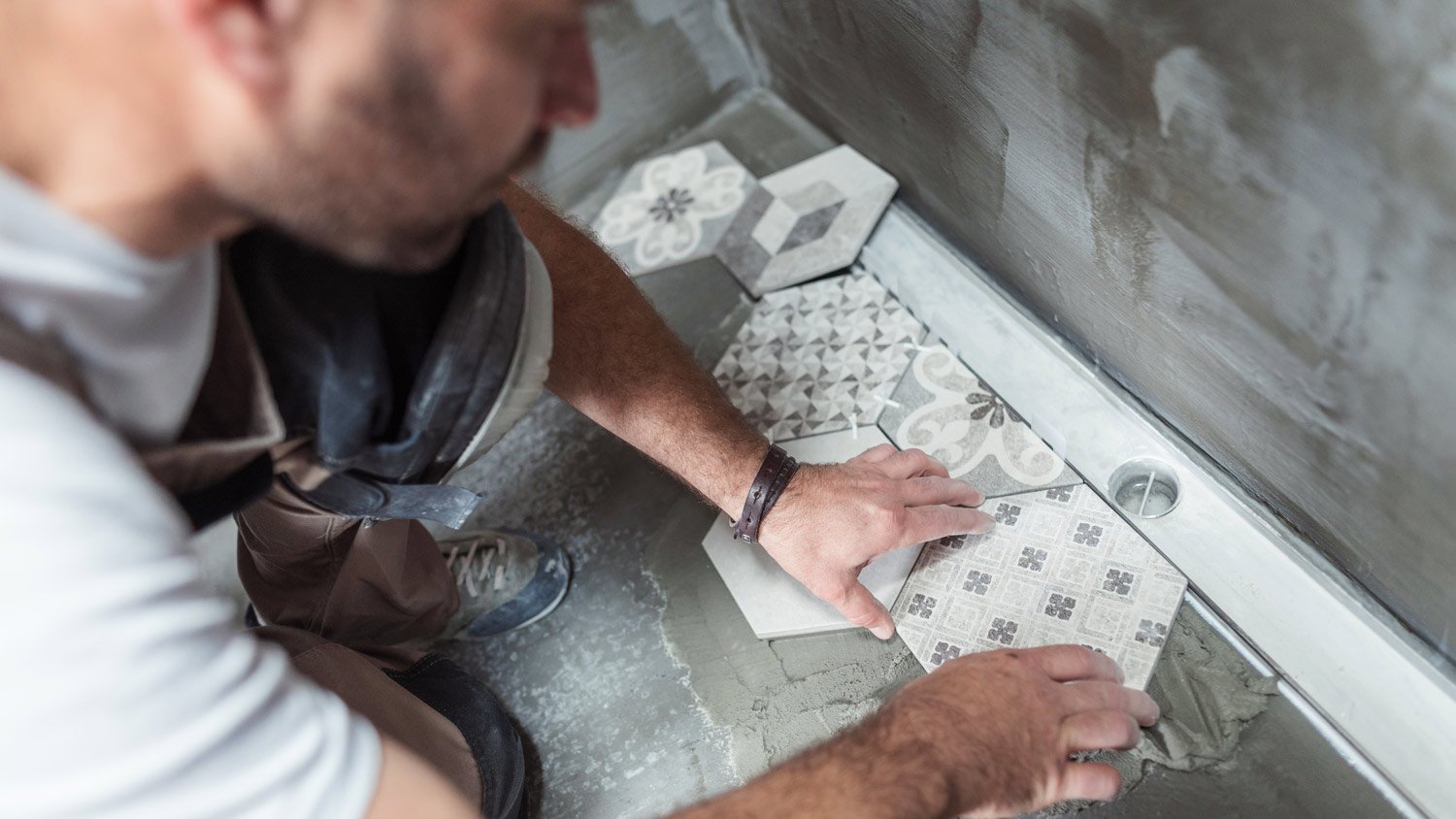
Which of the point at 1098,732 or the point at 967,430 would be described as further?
the point at 967,430

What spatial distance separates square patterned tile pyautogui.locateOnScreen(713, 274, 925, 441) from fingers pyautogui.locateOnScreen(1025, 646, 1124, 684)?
58cm

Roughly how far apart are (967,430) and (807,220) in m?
0.59

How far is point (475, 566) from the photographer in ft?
5.41

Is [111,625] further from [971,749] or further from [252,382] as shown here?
[971,749]

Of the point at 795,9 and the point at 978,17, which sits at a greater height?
the point at 978,17

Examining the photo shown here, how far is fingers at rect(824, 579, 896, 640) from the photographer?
4.42 feet

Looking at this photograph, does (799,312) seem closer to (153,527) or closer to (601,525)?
(601,525)

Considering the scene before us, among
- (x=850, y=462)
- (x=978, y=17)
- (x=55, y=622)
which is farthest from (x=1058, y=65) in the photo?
(x=55, y=622)

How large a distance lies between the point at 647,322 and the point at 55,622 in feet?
2.63

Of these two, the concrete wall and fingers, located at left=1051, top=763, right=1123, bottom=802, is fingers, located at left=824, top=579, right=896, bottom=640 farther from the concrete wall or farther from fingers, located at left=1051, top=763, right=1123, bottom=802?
the concrete wall

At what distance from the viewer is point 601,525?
1.73 meters

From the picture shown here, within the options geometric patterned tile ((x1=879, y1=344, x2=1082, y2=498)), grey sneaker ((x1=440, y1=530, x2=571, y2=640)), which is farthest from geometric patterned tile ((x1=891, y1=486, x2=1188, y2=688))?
grey sneaker ((x1=440, y1=530, x2=571, y2=640))

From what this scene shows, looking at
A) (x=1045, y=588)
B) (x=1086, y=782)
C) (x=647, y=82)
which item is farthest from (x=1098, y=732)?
(x=647, y=82)

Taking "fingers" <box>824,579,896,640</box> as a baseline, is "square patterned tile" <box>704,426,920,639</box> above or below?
below
